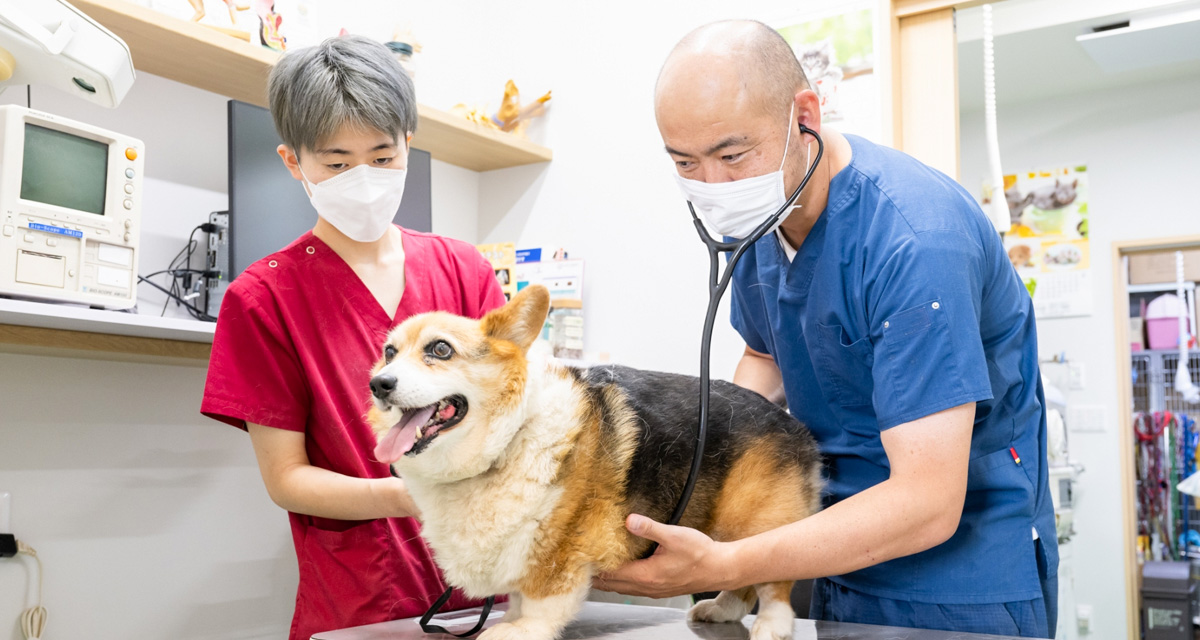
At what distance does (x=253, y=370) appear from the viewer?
1.38 metres

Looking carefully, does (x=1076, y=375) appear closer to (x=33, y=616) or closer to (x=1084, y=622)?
(x=1084, y=622)

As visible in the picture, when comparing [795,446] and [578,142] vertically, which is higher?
[578,142]

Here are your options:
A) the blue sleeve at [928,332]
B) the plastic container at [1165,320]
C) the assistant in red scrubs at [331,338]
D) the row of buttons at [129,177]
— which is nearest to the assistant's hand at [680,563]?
the blue sleeve at [928,332]

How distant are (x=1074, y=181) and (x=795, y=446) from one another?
614cm

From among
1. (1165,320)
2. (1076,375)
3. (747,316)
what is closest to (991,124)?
(747,316)

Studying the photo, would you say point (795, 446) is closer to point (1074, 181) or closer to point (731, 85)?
point (731, 85)

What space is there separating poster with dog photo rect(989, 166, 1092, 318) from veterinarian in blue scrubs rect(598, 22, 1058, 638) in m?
5.61

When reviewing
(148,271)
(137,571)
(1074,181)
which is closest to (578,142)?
(148,271)

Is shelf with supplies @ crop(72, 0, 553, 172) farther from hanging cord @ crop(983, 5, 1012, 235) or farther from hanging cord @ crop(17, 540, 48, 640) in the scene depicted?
hanging cord @ crop(983, 5, 1012, 235)

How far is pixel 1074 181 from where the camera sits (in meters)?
6.32

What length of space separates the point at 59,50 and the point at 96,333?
63cm

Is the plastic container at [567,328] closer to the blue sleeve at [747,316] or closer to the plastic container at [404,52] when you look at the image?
the plastic container at [404,52]

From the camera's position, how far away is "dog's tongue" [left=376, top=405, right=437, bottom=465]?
108cm

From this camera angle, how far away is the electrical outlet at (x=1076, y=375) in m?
6.25
